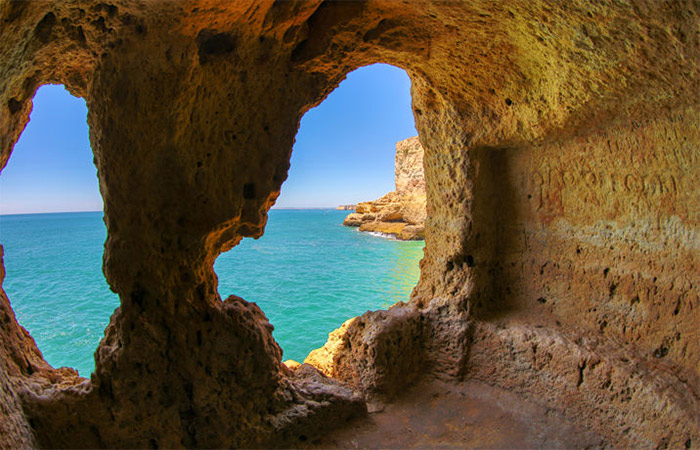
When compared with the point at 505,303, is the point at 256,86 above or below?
above

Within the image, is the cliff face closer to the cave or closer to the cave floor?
the cave floor

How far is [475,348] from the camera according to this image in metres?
3.53

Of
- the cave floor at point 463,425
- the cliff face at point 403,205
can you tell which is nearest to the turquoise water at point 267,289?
the cliff face at point 403,205

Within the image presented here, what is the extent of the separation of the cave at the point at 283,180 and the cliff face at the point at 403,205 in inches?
842

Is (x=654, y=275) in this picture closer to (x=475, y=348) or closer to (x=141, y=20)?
(x=475, y=348)

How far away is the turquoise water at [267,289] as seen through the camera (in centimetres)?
962

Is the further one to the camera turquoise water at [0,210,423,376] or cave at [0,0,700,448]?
turquoise water at [0,210,423,376]

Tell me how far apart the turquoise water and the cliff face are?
8.04 ft

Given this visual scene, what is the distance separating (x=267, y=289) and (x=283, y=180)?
12.8 meters

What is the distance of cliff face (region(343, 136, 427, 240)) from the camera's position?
2558 cm

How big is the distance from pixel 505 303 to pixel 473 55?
2.41 meters

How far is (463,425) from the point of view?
3000 millimetres

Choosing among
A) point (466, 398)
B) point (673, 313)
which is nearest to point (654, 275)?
point (673, 313)

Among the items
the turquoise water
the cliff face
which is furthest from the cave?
the cliff face
